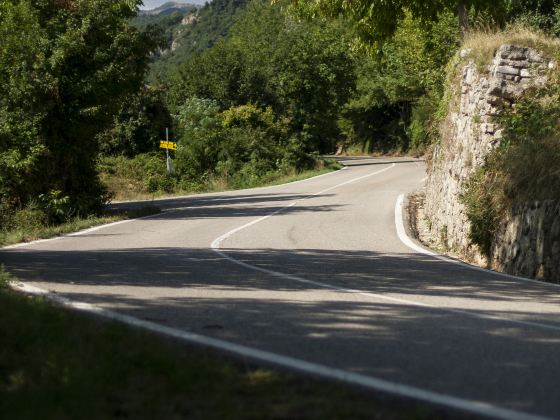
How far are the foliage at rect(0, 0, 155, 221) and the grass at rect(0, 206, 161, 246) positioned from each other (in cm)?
84

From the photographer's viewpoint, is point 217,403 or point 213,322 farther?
point 213,322

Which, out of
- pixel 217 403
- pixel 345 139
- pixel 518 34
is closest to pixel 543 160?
pixel 518 34

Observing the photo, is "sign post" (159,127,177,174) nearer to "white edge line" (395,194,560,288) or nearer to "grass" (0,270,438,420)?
"white edge line" (395,194,560,288)

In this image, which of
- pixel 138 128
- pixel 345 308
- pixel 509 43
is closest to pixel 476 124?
pixel 509 43

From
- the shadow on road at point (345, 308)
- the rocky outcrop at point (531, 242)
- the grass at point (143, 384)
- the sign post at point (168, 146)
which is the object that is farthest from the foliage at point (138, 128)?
the grass at point (143, 384)

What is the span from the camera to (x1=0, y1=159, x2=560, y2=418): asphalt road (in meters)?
Result: 5.37

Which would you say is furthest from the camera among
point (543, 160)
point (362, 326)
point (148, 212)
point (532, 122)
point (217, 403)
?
point (148, 212)

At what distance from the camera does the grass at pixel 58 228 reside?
15868 millimetres

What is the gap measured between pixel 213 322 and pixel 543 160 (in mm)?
7799

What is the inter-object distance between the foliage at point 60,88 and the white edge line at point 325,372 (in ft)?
44.3

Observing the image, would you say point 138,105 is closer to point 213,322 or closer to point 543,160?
point 543,160

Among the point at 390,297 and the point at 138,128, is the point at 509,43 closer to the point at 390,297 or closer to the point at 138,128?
the point at 390,297

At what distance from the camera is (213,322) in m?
6.95

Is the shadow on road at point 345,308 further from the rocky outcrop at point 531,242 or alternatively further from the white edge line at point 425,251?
the rocky outcrop at point 531,242
